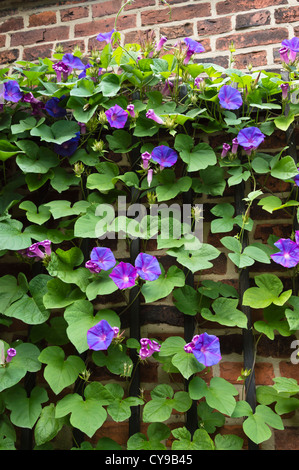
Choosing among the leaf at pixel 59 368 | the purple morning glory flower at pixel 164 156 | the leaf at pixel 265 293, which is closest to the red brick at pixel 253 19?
the purple morning glory flower at pixel 164 156

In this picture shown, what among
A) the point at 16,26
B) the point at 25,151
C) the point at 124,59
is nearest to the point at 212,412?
the point at 25,151

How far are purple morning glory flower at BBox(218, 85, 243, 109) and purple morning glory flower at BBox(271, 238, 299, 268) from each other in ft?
1.54

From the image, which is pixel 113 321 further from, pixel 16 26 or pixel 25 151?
pixel 16 26

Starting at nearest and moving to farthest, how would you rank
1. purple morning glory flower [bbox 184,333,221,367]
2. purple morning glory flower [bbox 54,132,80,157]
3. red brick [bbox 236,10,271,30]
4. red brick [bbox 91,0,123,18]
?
purple morning glory flower [bbox 184,333,221,367], purple morning glory flower [bbox 54,132,80,157], red brick [bbox 236,10,271,30], red brick [bbox 91,0,123,18]

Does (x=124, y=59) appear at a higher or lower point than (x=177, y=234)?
higher

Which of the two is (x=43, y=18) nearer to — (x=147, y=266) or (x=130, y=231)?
(x=130, y=231)

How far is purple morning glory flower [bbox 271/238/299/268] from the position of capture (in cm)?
128

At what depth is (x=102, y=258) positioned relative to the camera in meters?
1.29

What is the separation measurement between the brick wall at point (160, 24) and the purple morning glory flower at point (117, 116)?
443 millimetres

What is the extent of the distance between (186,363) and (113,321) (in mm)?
248

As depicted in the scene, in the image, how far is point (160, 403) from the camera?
4.09 feet

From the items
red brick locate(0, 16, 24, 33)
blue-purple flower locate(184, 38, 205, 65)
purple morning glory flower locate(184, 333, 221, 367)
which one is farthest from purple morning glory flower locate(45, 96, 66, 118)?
purple morning glory flower locate(184, 333, 221, 367)

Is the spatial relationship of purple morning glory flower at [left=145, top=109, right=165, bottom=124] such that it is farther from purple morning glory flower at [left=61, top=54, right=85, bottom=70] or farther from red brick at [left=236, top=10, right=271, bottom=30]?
red brick at [left=236, top=10, right=271, bottom=30]

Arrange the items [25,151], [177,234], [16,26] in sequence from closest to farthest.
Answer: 1. [177,234]
2. [25,151]
3. [16,26]
